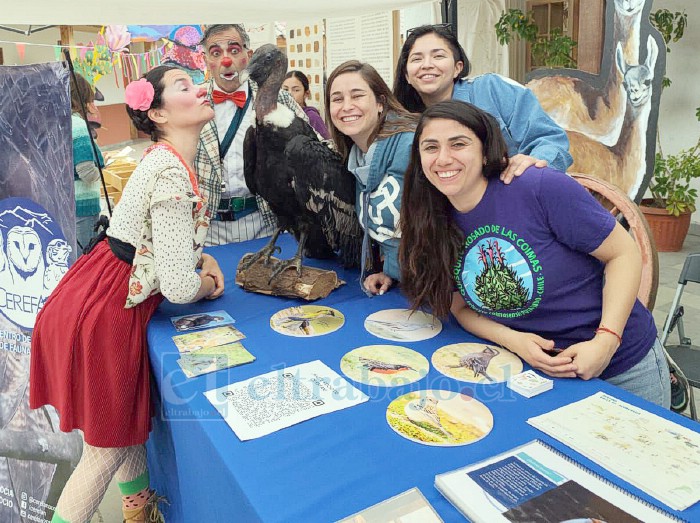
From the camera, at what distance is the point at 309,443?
1.00m

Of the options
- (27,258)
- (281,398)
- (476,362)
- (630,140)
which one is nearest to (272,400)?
(281,398)

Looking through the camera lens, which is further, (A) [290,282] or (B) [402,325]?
(A) [290,282]

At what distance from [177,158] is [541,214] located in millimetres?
940

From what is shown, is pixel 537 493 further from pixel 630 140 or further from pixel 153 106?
pixel 630 140

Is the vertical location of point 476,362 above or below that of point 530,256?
below

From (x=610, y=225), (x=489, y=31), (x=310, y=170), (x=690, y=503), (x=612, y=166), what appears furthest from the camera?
(x=489, y=31)

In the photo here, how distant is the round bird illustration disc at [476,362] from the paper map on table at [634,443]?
0.17 m

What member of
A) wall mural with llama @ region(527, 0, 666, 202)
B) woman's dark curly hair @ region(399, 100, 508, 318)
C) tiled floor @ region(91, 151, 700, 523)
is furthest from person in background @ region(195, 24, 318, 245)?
wall mural with llama @ region(527, 0, 666, 202)

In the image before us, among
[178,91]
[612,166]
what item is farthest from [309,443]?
[612,166]

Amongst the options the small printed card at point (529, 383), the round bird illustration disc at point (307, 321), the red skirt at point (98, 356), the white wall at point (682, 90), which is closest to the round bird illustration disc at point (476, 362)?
the small printed card at point (529, 383)

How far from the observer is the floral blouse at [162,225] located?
4.48ft

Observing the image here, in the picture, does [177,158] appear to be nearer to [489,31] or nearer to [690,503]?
[690,503]

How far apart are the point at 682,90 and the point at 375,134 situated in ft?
14.6

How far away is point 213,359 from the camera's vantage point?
1.35 m
